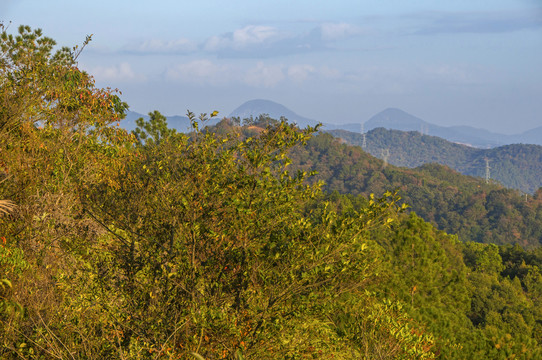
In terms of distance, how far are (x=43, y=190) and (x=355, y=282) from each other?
794cm

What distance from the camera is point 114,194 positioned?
970 centimetres

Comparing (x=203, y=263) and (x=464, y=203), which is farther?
(x=464, y=203)

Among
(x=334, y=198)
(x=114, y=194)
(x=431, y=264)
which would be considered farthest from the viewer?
(x=334, y=198)

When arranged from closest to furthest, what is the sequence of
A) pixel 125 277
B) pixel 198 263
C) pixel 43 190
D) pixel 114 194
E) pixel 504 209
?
pixel 198 263, pixel 125 277, pixel 114 194, pixel 43 190, pixel 504 209

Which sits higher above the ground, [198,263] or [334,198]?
[198,263]

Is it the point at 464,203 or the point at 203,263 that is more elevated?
the point at 203,263

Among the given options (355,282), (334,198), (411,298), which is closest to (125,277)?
(355,282)

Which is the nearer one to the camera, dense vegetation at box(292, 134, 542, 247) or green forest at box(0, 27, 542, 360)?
green forest at box(0, 27, 542, 360)

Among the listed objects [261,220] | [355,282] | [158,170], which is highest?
[158,170]

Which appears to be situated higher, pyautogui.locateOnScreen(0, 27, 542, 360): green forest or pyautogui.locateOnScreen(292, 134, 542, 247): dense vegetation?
pyautogui.locateOnScreen(0, 27, 542, 360): green forest

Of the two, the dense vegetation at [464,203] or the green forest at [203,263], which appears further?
the dense vegetation at [464,203]

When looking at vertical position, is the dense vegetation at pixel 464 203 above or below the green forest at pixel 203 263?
below

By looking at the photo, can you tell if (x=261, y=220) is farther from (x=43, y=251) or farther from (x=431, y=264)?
(x=431, y=264)

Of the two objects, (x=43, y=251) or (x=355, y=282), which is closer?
(x=355, y=282)
